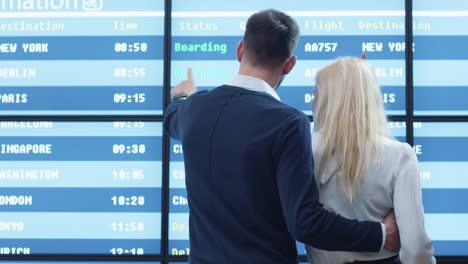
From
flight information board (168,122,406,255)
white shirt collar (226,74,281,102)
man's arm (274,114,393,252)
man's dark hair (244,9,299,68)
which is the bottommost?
flight information board (168,122,406,255)

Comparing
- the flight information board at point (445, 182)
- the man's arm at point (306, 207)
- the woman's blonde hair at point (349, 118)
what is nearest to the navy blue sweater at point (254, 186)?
the man's arm at point (306, 207)

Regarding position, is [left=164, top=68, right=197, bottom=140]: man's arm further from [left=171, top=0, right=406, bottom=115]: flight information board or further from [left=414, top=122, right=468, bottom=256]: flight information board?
[left=414, top=122, right=468, bottom=256]: flight information board

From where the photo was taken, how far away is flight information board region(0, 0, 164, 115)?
3.41m

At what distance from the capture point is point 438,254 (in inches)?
130

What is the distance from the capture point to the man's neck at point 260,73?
2.10m

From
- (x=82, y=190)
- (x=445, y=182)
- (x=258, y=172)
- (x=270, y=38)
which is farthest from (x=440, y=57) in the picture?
(x=82, y=190)

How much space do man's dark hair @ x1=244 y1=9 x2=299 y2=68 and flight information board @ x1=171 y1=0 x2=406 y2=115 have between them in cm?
132

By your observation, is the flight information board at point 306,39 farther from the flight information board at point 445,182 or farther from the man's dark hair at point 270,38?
the man's dark hair at point 270,38

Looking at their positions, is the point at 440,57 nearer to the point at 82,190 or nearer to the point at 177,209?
the point at 177,209

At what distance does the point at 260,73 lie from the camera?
6.87 feet

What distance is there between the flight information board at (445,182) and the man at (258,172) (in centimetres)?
141

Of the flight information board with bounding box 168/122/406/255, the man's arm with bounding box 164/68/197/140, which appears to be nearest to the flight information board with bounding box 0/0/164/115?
the flight information board with bounding box 168/122/406/255

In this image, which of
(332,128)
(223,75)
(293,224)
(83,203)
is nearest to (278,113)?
(332,128)

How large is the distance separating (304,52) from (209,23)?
1.63 ft
